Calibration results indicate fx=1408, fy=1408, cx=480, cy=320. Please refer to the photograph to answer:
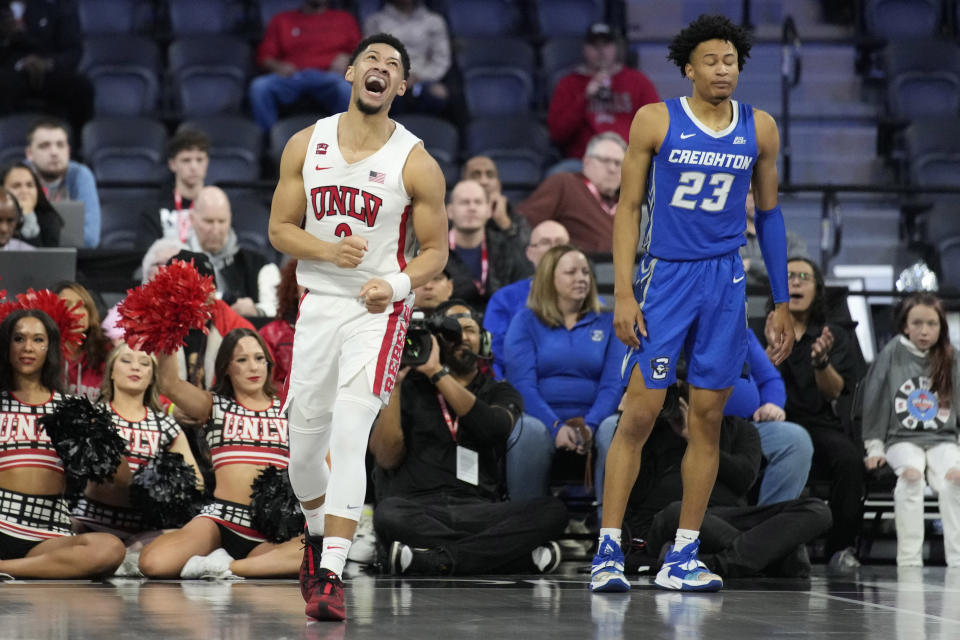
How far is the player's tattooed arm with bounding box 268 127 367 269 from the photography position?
4.43 m

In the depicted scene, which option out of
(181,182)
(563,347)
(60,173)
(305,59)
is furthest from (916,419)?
(305,59)

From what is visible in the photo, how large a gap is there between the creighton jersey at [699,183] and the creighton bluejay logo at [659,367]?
0.37 m

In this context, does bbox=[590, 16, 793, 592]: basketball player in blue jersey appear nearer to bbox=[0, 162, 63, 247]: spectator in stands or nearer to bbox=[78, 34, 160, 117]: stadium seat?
bbox=[0, 162, 63, 247]: spectator in stands

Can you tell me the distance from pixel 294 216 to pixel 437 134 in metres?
6.04

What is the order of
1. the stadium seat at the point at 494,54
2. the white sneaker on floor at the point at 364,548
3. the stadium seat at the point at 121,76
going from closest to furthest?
the white sneaker on floor at the point at 364,548 < the stadium seat at the point at 121,76 < the stadium seat at the point at 494,54

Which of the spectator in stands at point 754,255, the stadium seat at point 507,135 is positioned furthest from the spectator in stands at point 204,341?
the stadium seat at point 507,135

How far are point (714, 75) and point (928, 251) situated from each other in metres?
5.44

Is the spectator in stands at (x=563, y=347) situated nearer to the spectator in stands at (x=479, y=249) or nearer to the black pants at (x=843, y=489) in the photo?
the spectator in stands at (x=479, y=249)

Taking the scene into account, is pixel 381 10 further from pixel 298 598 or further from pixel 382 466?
pixel 298 598

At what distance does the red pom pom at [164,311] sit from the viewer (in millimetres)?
5309

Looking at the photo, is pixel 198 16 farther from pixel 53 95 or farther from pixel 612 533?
pixel 612 533

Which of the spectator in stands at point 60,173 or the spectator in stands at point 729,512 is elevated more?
the spectator in stands at point 60,173

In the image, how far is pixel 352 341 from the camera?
14.6ft

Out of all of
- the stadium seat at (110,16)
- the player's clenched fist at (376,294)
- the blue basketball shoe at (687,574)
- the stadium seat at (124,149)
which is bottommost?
the blue basketball shoe at (687,574)
